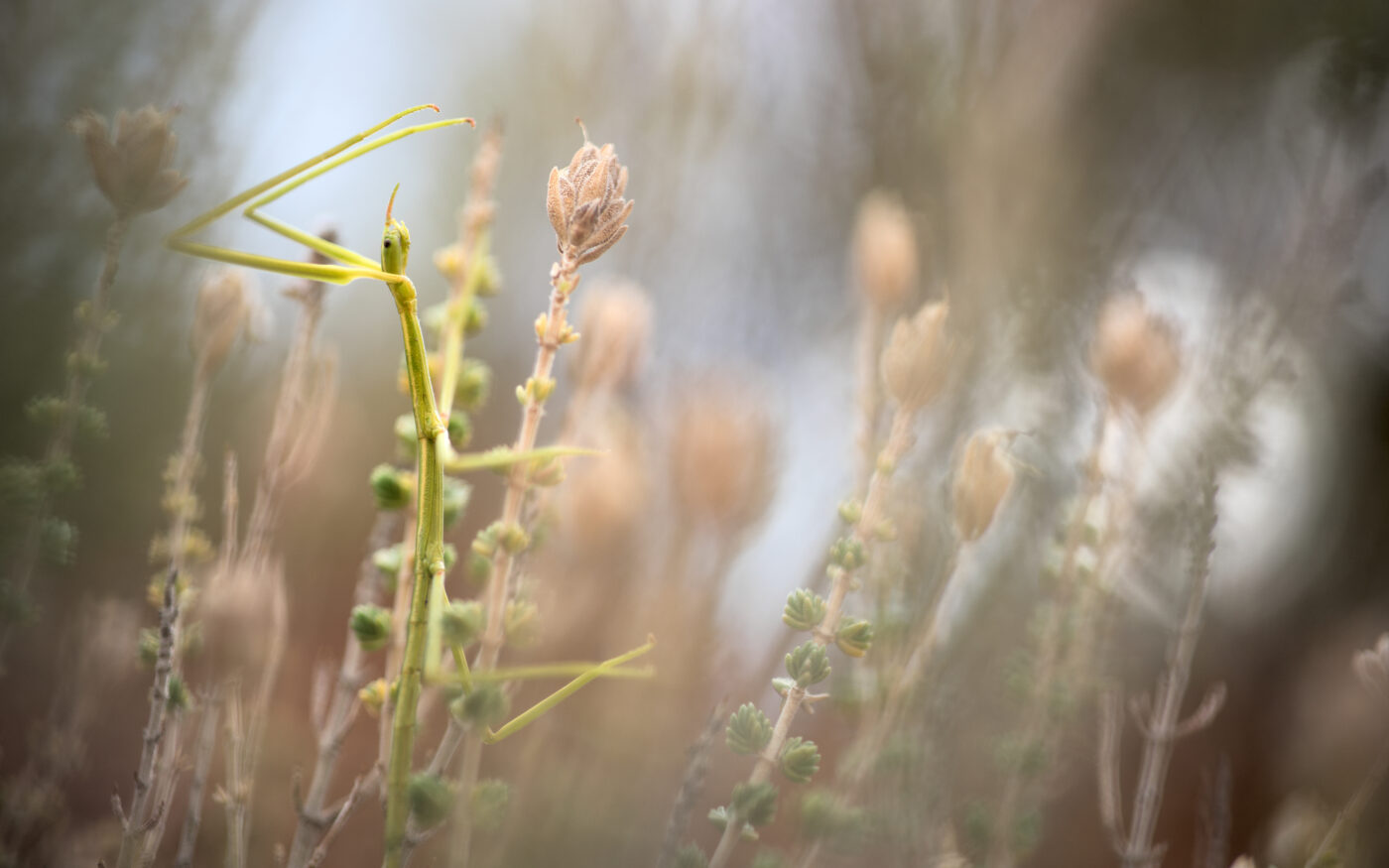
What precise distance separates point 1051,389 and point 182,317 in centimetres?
53

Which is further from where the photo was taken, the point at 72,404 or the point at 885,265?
the point at 885,265

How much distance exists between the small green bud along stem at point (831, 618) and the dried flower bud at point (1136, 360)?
14cm

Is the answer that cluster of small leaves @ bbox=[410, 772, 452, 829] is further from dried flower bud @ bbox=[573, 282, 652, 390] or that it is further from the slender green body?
dried flower bud @ bbox=[573, 282, 652, 390]

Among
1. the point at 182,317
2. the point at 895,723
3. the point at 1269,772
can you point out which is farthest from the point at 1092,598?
the point at 182,317

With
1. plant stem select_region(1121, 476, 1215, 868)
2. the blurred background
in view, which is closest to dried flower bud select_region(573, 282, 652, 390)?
the blurred background

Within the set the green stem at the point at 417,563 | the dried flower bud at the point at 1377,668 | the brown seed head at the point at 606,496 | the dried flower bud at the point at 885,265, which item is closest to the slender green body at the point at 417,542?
the green stem at the point at 417,563

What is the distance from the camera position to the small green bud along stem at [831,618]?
22cm

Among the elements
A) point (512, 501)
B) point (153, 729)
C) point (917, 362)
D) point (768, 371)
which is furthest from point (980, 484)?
point (768, 371)

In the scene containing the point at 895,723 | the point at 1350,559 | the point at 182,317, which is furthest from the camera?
the point at 1350,559

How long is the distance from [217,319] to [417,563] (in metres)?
0.14

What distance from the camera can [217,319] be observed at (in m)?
0.27

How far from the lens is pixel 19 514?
0.27 metres

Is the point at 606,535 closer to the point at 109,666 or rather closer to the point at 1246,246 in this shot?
the point at 109,666

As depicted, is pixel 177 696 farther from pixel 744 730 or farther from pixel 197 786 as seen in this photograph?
pixel 744 730
